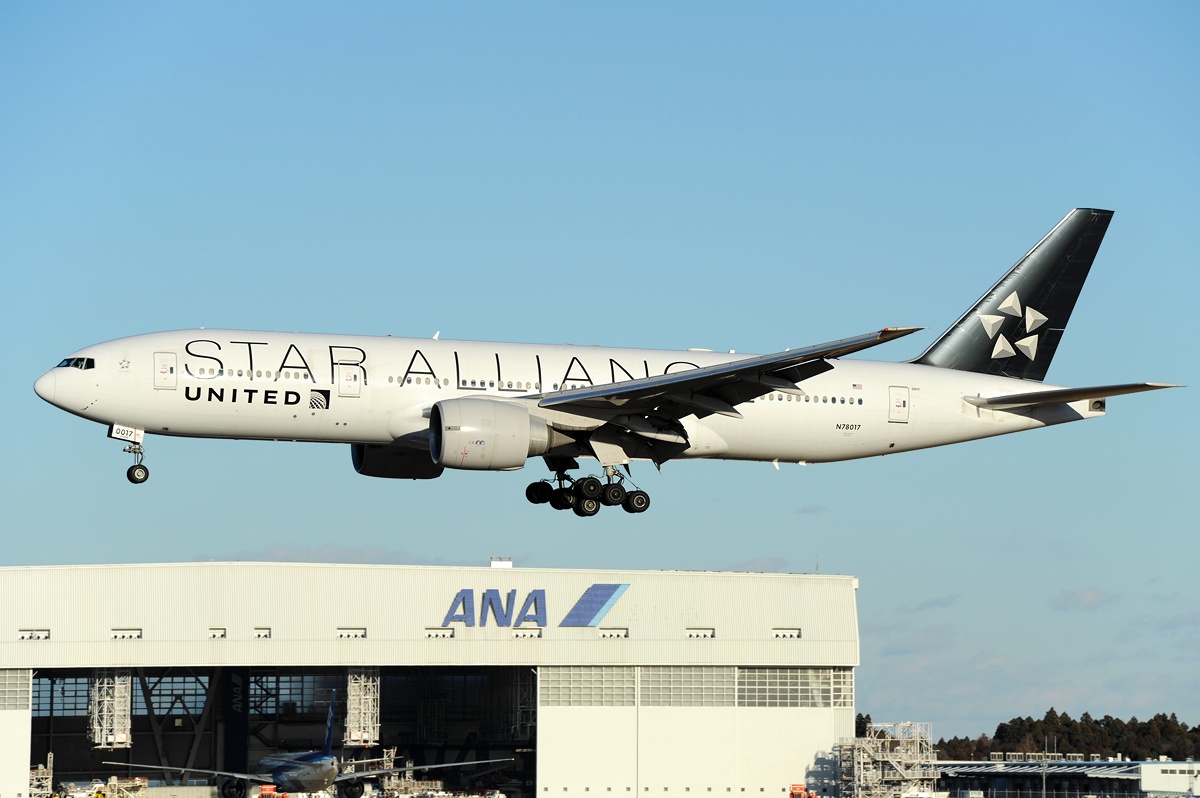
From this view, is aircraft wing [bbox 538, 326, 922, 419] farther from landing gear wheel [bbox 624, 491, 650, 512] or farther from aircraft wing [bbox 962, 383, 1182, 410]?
aircraft wing [bbox 962, 383, 1182, 410]

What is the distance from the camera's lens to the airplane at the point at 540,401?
40406 millimetres

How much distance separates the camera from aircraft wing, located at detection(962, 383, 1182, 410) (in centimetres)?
4272

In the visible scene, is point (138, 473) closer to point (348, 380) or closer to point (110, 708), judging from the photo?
point (348, 380)

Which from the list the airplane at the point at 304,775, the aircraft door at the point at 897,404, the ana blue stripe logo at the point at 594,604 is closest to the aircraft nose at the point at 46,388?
the aircraft door at the point at 897,404

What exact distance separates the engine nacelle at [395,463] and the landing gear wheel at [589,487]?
13.0 feet

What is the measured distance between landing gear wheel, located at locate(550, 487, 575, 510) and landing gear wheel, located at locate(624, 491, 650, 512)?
1.55m

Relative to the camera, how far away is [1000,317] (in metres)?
51.0

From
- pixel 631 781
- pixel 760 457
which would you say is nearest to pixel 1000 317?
pixel 760 457

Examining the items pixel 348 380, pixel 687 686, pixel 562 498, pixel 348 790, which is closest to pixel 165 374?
pixel 348 380

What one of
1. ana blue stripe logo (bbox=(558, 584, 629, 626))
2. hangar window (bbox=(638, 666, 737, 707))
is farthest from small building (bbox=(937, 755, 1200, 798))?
ana blue stripe logo (bbox=(558, 584, 629, 626))

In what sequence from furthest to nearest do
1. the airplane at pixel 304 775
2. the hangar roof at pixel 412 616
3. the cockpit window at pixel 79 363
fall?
the hangar roof at pixel 412 616 < the airplane at pixel 304 775 < the cockpit window at pixel 79 363

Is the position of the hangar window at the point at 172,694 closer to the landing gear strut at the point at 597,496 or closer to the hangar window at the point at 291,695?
the hangar window at the point at 291,695

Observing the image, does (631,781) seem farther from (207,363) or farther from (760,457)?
(207,363)

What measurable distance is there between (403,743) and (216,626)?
1779cm
